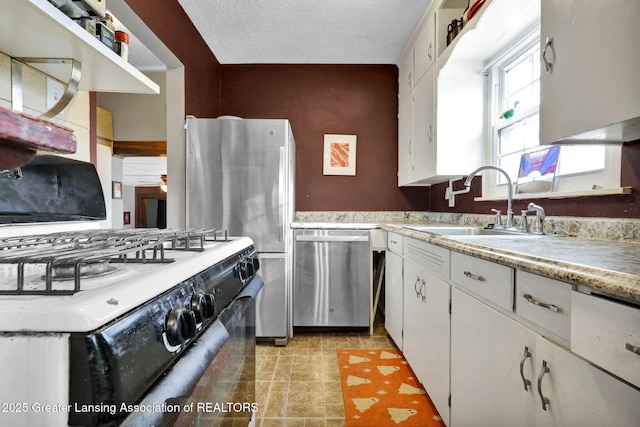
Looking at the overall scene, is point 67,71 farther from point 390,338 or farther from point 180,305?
point 390,338

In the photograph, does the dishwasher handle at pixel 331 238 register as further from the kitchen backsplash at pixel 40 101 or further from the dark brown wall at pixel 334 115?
the kitchen backsplash at pixel 40 101

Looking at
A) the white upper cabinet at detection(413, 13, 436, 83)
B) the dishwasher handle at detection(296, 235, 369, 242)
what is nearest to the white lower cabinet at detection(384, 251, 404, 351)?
the dishwasher handle at detection(296, 235, 369, 242)

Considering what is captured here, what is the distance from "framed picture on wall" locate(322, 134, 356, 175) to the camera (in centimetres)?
339

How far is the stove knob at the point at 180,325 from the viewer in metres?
0.52

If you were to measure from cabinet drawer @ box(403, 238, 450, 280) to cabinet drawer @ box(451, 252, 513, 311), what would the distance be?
0.08 metres

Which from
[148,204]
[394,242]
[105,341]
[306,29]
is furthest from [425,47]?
[148,204]

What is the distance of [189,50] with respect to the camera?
2615 mm

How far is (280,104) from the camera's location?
340cm

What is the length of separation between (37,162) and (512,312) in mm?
1627

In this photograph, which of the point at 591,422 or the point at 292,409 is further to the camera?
the point at 292,409

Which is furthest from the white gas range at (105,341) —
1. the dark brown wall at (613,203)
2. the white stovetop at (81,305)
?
the dark brown wall at (613,203)

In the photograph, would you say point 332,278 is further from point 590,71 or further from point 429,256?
point 590,71

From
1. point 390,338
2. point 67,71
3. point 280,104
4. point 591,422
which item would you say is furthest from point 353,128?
point 591,422

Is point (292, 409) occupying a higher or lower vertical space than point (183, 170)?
lower
